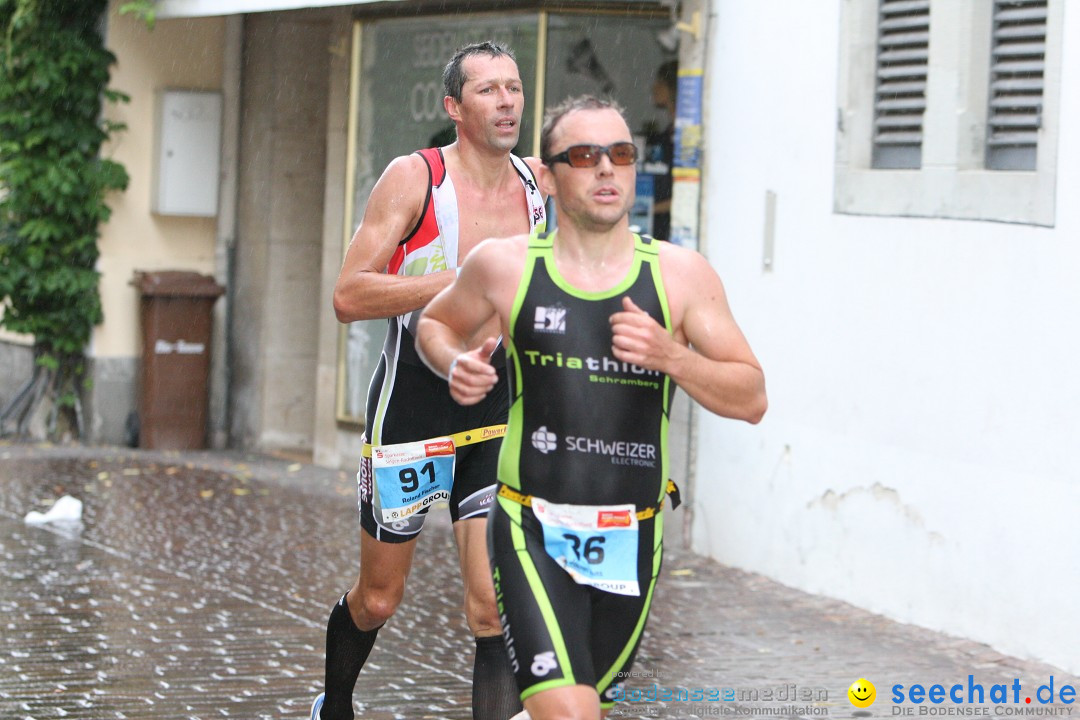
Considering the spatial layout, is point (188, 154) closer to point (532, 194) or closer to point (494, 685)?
point (532, 194)

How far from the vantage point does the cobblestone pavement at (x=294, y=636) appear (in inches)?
246

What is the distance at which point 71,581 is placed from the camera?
8.50 metres

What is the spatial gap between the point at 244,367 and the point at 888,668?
8675 millimetres

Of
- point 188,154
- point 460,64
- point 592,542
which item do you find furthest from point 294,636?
point 188,154

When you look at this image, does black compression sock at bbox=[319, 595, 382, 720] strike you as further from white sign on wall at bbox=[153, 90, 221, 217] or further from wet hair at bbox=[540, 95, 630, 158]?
white sign on wall at bbox=[153, 90, 221, 217]

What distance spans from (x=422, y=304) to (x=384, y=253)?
224 mm

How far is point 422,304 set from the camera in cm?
504

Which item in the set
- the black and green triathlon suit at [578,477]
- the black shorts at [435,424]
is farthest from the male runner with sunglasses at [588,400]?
the black shorts at [435,424]

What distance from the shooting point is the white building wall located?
22.6ft

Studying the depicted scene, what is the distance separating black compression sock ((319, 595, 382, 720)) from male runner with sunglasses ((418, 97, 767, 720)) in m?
1.57

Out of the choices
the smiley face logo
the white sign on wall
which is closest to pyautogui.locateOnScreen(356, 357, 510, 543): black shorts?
the smiley face logo

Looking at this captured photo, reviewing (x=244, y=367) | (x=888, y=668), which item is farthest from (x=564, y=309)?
(x=244, y=367)

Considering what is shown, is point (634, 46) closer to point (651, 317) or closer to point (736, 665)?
point (736, 665)

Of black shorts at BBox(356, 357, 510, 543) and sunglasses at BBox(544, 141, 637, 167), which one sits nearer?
sunglasses at BBox(544, 141, 637, 167)
